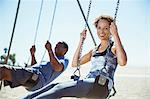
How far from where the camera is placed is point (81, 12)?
2545 millimetres

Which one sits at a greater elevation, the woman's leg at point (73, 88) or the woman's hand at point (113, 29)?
the woman's hand at point (113, 29)

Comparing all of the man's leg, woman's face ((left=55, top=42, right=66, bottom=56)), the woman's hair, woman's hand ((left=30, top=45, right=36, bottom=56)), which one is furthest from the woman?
woman's hand ((left=30, top=45, right=36, bottom=56))

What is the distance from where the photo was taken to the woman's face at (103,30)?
Result: 2.03 metres

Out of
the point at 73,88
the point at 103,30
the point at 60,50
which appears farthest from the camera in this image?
the point at 60,50

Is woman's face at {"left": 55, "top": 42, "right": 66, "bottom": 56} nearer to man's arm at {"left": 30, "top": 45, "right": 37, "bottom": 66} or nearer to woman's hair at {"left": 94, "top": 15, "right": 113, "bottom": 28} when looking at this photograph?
man's arm at {"left": 30, "top": 45, "right": 37, "bottom": 66}

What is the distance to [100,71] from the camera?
1.92 metres

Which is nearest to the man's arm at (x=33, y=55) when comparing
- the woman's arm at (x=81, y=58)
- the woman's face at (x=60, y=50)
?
the woman's face at (x=60, y=50)


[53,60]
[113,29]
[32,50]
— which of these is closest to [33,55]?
[32,50]

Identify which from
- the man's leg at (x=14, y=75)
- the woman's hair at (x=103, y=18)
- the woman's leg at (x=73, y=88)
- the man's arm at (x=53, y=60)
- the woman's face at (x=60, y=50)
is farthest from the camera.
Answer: the woman's face at (x=60, y=50)

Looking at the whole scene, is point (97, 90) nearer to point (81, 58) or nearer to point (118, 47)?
point (118, 47)

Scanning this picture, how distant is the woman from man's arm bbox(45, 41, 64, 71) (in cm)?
28

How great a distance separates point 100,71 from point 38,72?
0.65 m

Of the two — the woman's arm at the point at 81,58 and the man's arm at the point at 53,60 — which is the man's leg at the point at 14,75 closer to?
the man's arm at the point at 53,60

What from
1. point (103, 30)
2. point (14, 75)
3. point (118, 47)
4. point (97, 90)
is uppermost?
point (103, 30)
